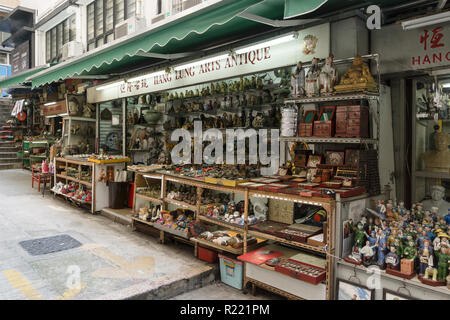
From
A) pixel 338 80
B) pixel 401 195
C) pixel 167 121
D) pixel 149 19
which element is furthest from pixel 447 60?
pixel 149 19

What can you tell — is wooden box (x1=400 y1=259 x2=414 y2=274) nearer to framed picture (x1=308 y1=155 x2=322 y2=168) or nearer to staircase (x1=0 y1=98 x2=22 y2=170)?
framed picture (x1=308 y1=155 x2=322 y2=168)

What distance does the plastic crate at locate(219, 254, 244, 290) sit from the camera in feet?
12.2

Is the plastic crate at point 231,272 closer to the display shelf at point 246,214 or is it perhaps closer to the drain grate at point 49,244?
the display shelf at point 246,214

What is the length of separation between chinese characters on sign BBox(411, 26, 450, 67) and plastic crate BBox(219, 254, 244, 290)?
2.92m

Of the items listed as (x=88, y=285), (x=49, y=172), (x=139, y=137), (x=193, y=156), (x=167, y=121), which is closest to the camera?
(x=88, y=285)

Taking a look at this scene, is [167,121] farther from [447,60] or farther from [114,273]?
[447,60]

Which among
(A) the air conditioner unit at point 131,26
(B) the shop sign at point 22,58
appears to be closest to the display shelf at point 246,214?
(A) the air conditioner unit at point 131,26

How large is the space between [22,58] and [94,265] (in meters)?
14.6

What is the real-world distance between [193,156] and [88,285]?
3.32 m

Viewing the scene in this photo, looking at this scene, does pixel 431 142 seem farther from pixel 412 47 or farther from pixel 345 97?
pixel 345 97

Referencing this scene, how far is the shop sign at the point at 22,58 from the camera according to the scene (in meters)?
14.6

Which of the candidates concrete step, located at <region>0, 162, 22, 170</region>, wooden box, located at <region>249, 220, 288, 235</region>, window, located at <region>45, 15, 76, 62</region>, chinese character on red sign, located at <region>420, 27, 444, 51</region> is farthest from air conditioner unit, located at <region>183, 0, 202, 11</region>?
concrete step, located at <region>0, 162, 22, 170</region>

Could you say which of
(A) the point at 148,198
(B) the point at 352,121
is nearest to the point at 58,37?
(A) the point at 148,198

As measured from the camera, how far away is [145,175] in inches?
222
